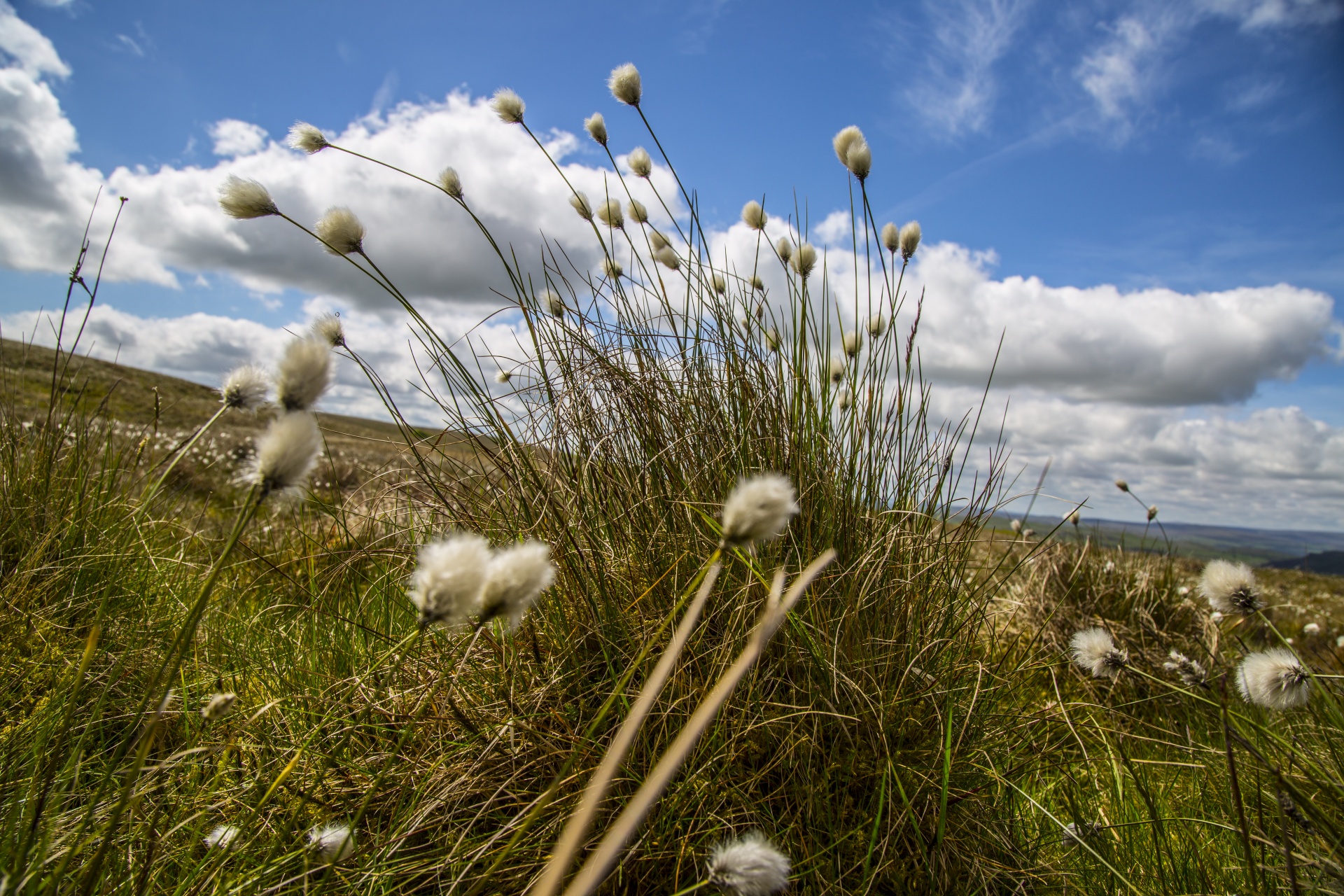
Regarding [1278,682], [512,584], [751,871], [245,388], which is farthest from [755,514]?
[1278,682]

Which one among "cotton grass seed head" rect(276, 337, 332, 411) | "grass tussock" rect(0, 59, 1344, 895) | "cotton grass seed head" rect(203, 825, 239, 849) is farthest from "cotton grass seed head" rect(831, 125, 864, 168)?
"cotton grass seed head" rect(203, 825, 239, 849)

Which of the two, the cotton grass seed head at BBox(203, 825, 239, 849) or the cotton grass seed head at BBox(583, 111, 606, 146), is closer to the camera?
the cotton grass seed head at BBox(203, 825, 239, 849)

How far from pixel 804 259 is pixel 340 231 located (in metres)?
1.65

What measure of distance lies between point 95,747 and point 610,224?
8.38 ft

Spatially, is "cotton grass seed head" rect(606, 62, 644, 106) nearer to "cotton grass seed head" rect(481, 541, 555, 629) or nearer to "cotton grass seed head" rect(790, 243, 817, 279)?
"cotton grass seed head" rect(790, 243, 817, 279)

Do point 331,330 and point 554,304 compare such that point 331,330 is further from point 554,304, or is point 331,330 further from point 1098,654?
point 1098,654

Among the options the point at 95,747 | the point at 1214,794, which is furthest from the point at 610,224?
the point at 1214,794

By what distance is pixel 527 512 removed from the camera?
2139 millimetres

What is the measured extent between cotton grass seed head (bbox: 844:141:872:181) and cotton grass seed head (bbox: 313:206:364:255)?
1.75m

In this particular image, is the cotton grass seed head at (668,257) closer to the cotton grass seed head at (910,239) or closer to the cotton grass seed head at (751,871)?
the cotton grass seed head at (910,239)

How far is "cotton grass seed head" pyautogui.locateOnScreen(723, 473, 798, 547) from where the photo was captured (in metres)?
0.88

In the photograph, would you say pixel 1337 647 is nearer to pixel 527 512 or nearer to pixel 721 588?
pixel 721 588

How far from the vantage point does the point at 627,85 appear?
8.57 feet

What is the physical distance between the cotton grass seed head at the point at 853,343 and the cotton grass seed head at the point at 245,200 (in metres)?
1.95
